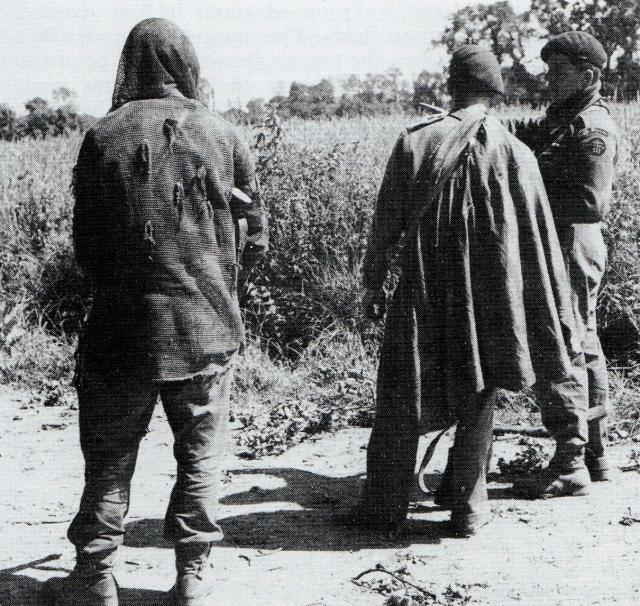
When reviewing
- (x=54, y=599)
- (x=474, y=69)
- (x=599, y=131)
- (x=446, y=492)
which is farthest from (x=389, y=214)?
(x=54, y=599)

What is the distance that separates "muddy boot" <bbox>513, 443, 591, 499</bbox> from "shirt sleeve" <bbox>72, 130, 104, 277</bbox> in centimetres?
261

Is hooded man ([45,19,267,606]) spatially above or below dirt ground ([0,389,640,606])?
above

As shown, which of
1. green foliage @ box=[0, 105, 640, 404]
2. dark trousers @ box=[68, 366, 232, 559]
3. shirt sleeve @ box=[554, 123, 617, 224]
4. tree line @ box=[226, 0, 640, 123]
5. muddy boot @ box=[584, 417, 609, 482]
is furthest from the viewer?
tree line @ box=[226, 0, 640, 123]

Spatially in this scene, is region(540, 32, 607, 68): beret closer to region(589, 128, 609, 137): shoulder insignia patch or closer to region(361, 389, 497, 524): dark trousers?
region(589, 128, 609, 137): shoulder insignia patch

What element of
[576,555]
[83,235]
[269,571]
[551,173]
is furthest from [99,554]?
[551,173]

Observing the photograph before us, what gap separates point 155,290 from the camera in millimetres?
3072

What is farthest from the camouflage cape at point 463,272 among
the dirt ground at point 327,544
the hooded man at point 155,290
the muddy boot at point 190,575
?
the muddy boot at point 190,575

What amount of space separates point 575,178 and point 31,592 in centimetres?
318

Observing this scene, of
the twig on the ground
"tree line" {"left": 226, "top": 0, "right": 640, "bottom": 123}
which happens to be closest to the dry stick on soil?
the twig on the ground

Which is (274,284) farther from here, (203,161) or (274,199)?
(203,161)

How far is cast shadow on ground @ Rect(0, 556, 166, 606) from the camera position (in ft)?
11.3

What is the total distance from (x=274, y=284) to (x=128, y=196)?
4713 millimetres

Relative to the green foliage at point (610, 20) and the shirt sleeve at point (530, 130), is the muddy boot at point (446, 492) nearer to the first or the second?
the shirt sleeve at point (530, 130)

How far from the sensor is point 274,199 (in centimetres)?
778
